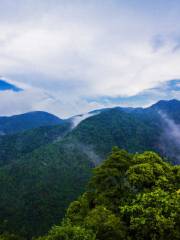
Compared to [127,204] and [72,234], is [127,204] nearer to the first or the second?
[127,204]

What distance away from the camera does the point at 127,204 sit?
25.4m

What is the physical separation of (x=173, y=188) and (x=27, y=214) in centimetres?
16611

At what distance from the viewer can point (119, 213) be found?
25547 millimetres

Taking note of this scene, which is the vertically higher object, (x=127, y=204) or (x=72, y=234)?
(x=127, y=204)

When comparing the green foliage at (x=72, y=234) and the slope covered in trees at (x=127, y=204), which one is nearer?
the green foliage at (x=72, y=234)

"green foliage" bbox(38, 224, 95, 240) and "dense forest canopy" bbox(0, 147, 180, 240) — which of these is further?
"dense forest canopy" bbox(0, 147, 180, 240)

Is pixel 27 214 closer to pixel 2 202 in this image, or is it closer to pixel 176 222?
pixel 2 202

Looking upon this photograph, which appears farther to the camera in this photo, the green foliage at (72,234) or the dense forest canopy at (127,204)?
the dense forest canopy at (127,204)

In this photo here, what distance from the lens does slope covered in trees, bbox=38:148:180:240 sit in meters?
21.8

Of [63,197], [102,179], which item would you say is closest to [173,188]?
[102,179]

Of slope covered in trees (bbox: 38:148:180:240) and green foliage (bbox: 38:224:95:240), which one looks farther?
slope covered in trees (bbox: 38:148:180:240)

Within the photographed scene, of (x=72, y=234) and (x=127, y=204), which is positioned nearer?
(x=72, y=234)

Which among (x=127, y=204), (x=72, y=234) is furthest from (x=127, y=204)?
(x=72, y=234)

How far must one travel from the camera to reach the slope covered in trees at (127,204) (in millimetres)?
21766
